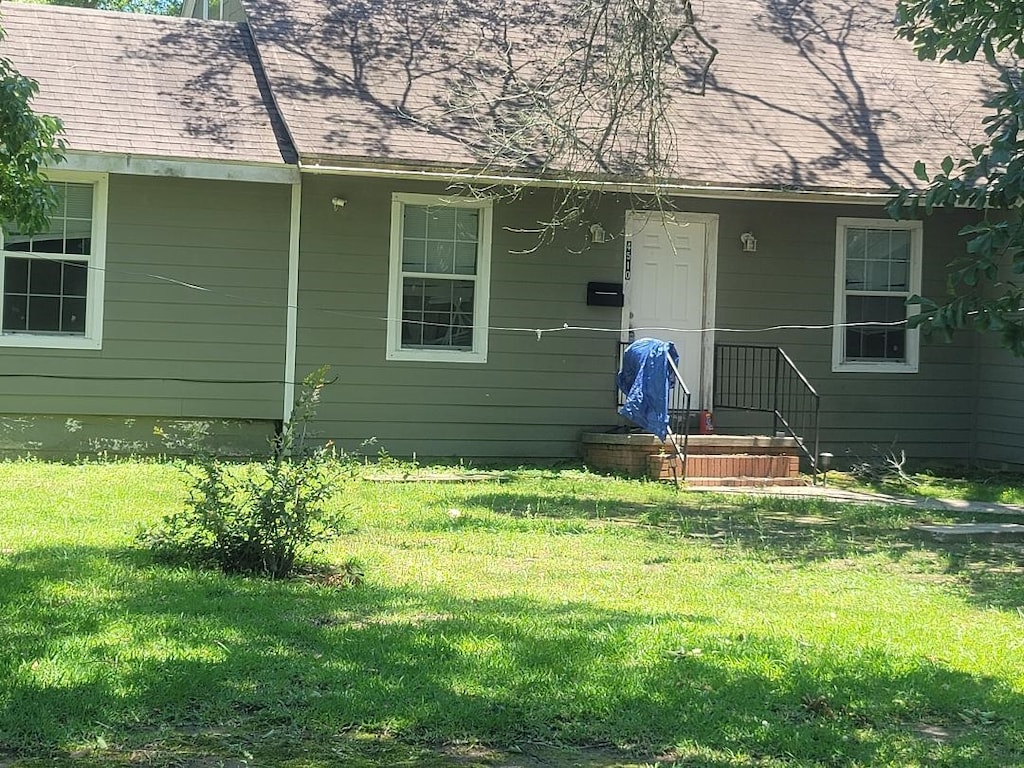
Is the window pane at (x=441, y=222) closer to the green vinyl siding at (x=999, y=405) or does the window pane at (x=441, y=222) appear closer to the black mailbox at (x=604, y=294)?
the black mailbox at (x=604, y=294)

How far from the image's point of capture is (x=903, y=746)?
14.4 feet

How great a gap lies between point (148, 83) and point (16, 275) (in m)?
2.30

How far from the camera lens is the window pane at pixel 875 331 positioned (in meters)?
13.2

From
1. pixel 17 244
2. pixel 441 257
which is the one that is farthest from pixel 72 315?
pixel 441 257

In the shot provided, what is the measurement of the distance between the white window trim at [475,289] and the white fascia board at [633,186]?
1.10ft

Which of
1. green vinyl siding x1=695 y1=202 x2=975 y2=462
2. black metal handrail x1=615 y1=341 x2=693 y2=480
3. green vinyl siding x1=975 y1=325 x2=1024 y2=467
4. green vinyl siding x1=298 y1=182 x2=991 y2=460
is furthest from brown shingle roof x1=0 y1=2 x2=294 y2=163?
green vinyl siding x1=975 y1=325 x2=1024 y2=467

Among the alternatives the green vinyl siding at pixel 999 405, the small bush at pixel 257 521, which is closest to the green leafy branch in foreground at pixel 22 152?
the small bush at pixel 257 521

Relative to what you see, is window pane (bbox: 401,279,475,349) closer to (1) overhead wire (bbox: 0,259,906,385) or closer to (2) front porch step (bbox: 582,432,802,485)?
(1) overhead wire (bbox: 0,259,906,385)

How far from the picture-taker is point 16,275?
11.2 meters

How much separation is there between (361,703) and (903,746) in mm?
1948

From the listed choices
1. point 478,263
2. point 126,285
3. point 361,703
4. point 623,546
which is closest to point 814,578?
point 623,546

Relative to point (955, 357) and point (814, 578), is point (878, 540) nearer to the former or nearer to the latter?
point (814, 578)

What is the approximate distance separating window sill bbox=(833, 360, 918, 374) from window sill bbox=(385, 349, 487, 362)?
391 centimetres

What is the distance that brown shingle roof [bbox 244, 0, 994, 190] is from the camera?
11.7 metres
